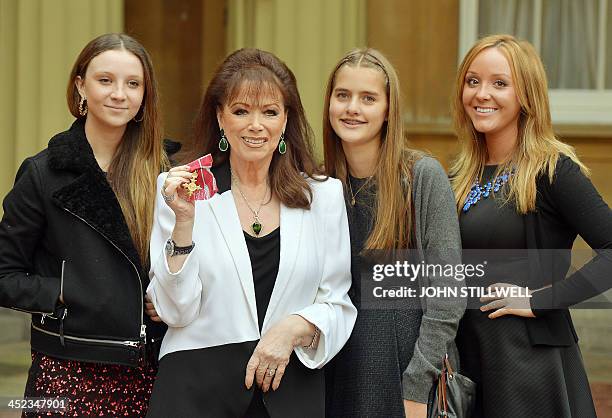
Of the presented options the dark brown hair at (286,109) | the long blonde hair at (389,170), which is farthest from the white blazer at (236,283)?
the long blonde hair at (389,170)

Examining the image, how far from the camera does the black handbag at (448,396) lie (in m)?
3.87

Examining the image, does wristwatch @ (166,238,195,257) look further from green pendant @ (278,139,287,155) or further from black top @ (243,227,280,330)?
green pendant @ (278,139,287,155)

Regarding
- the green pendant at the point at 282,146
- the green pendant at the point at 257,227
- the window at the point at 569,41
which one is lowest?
the green pendant at the point at 257,227

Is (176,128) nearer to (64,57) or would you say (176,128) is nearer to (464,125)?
(64,57)

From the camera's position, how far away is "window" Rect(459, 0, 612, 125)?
328 inches

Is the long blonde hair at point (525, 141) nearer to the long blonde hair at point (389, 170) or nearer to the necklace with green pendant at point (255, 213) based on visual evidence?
the long blonde hair at point (389, 170)

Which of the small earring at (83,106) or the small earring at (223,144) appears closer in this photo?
the small earring at (223,144)

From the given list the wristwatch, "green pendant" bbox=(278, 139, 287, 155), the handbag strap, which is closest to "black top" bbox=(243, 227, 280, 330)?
the wristwatch

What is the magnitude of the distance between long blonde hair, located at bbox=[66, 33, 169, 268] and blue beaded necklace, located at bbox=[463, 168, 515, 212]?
4.15 feet

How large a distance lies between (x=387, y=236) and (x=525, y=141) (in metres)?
0.71

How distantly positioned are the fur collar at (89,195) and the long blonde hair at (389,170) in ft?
3.00

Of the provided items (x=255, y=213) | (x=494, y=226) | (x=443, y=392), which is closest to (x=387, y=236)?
(x=494, y=226)

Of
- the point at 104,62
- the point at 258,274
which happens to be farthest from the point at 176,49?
the point at 258,274

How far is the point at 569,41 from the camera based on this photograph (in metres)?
8.50
